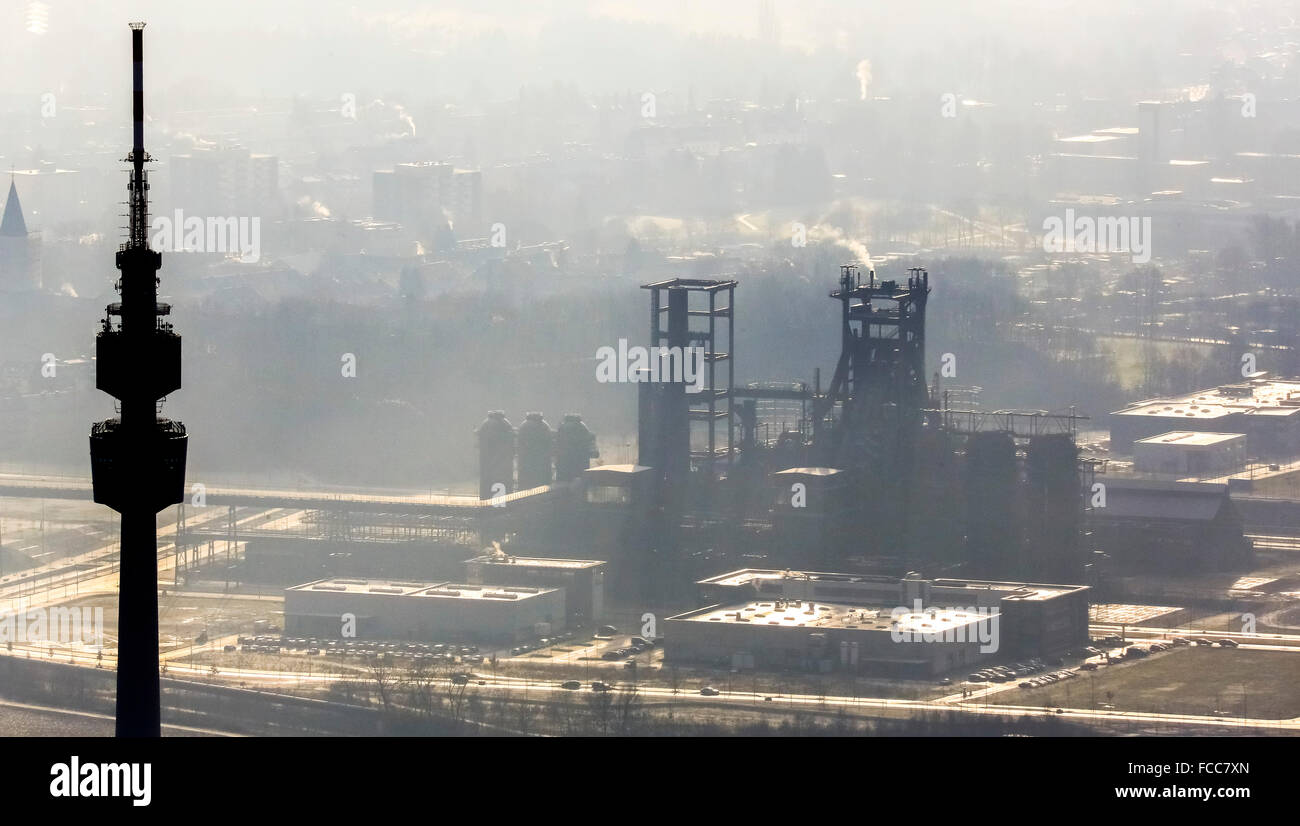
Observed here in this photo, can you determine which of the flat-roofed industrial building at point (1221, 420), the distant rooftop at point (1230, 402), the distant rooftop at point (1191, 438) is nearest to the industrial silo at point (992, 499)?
the distant rooftop at point (1191, 438)

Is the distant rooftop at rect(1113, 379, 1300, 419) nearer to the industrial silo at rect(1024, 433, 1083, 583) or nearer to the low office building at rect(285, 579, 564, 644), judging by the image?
the industrial silo at rect(1024, 433, 1083, 583)

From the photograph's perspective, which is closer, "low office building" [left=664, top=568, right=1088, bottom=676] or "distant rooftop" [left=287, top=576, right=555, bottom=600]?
"low office building" [left=664, top=568, right=1088, bottom=676]

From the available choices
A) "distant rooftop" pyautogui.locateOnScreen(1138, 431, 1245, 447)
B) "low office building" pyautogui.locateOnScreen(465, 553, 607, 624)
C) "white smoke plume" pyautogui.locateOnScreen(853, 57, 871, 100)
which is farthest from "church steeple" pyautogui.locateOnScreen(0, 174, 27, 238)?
"white smoke plume" pyautogui.locateOnScreen(853, 57, 871, 100)

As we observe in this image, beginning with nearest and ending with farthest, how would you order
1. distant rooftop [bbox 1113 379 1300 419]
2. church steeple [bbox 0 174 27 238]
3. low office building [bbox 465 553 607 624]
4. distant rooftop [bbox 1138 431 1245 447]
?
1. low office building [bbox 465 553 607 624]
2. distant rooftop [bbox 1138 431 1245 447]
3. distant rooftop [bbox 1113 379 1300 419]
4. church steeple [bbox 0 174 27 238]

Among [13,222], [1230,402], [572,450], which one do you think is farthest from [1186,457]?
[13,222]

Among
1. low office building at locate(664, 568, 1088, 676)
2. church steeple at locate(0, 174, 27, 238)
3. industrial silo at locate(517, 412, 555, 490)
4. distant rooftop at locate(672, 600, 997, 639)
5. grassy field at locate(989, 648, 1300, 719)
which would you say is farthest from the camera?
church steeple at locate(0, 174, 27, 238)

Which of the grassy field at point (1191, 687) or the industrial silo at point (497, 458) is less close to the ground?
the industrial silo at point (497, 458)

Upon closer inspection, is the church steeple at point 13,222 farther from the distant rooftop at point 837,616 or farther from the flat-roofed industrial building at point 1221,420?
the distant rooftop at point 837,616
